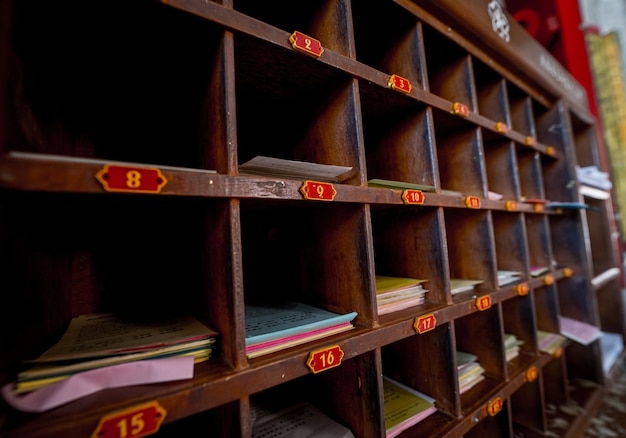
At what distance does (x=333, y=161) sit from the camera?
2.76 ft

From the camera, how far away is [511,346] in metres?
1.33

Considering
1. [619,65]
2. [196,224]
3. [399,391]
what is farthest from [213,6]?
[619,65]

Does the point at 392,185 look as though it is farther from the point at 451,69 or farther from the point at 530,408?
the point at 530,408

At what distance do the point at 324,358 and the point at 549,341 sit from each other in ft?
4.86

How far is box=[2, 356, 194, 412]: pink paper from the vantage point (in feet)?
1.46

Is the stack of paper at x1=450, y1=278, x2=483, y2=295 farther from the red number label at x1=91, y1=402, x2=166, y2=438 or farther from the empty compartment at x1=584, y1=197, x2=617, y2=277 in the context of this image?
the empty compartment at x1=584, y1=197, x2=617, y2=277

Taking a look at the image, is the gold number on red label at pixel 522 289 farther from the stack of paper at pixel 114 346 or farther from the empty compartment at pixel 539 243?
the stack of paper at pixel 114 346

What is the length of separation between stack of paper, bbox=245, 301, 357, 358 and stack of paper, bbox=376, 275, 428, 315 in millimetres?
159

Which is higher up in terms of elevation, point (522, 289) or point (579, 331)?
point (522, 289)

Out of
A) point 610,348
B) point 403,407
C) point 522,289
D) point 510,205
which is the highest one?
point 510,205

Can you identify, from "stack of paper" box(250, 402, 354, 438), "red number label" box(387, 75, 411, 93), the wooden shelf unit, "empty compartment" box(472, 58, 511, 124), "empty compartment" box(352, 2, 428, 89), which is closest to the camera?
the wooden shelf unit

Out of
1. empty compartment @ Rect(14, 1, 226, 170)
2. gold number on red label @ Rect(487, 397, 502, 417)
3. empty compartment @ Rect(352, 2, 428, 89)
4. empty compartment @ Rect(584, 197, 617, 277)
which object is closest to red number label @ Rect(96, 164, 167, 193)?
empty compartment @ Rect(14, 1, 226, 170)

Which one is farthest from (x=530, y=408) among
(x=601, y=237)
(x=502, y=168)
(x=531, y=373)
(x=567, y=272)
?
(x=601, y=237)

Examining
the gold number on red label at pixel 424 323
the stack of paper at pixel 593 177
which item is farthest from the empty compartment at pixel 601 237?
the gold number on red label at pixel 424 323
